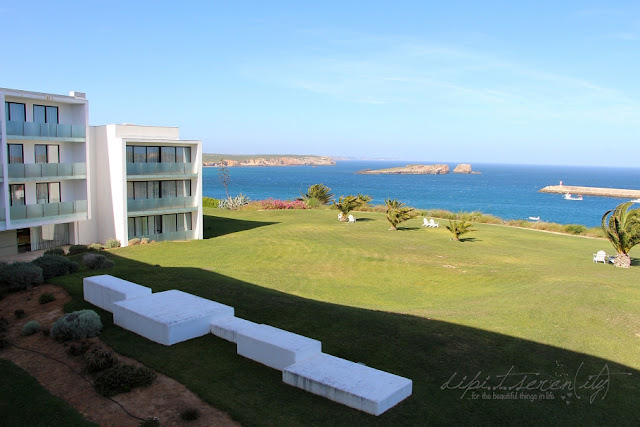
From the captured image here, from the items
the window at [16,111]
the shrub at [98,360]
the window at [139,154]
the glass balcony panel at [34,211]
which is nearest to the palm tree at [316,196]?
the window at [139,154]

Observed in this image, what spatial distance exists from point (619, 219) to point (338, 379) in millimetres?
19368

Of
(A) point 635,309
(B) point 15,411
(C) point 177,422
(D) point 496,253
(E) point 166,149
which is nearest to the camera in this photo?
(C) point 177,422

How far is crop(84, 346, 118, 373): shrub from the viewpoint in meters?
8.84

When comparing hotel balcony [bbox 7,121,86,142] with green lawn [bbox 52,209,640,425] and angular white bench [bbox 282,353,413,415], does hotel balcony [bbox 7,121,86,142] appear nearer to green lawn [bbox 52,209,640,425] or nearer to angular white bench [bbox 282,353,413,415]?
green lawn [bbox 52,209,640,425]

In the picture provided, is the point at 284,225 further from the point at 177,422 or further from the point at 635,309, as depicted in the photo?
the point at 177,422

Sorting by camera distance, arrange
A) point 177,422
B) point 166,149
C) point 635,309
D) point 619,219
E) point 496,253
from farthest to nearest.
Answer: point 166,149, point 496,253, point 619,219, point 635,309, point 177,422

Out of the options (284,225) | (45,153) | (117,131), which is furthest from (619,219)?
(45,153)

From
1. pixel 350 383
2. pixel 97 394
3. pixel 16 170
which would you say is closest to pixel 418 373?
pixel 350 383

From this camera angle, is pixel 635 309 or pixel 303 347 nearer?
pixel 303 347

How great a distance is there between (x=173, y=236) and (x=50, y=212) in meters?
6.65

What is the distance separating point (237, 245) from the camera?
26.5 meters

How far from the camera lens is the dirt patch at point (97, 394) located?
287 inches

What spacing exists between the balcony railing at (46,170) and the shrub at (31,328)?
15611 millimetres

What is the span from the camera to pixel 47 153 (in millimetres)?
26391
